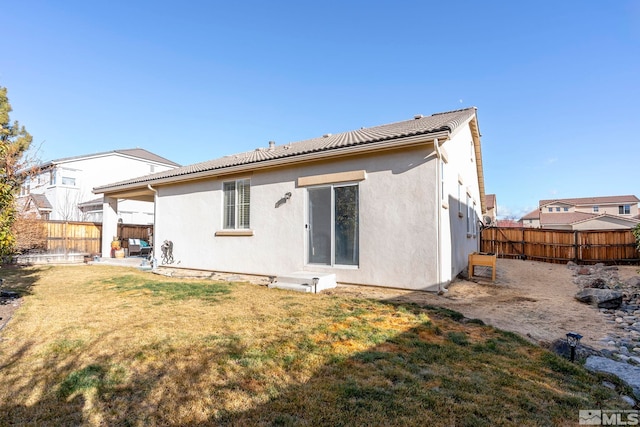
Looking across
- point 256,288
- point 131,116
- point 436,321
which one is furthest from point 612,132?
point 131,116

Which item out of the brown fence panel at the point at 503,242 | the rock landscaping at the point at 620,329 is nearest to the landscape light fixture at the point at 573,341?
the rock landscaping at the point at 620,329

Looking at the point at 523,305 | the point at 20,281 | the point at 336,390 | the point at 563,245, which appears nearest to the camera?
the point at 336,390

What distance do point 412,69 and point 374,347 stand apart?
13.6 metres

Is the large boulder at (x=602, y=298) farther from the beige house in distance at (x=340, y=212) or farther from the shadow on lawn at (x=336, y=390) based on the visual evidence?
the shadow on lawn at (x=336, y=390)

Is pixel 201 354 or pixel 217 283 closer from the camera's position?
pixel 201 354

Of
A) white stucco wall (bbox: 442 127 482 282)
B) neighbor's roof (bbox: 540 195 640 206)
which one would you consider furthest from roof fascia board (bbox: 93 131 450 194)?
neighbor's roof (bbox: 540 195 640 206)

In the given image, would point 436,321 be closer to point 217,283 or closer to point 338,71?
point 217,283

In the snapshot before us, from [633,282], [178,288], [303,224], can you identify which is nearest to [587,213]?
[633,282]

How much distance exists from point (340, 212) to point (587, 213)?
48.8 m

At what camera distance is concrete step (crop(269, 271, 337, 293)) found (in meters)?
7.04

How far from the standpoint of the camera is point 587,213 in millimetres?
40938

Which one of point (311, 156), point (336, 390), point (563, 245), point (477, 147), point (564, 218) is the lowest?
point (336, 390)

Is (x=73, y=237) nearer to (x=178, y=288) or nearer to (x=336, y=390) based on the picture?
(x=178, y=288)

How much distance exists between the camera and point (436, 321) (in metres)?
4.76
